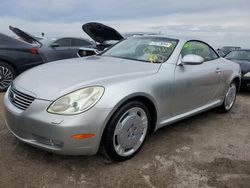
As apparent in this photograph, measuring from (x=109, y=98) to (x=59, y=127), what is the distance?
1.76ft

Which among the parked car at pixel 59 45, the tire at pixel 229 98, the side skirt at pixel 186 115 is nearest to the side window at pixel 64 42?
the parked car at pixel 59 45

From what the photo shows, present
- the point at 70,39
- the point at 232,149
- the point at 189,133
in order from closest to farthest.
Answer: the point at 232,149, the point at 189,133, the point at 70,39

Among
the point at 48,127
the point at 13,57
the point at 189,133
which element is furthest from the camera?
the point at 13,57

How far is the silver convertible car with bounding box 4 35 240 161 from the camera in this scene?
270cm

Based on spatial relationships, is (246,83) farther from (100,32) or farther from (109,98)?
(109,98)

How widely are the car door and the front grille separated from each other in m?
1.73

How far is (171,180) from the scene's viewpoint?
2.85 m

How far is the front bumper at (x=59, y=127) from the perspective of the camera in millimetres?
2639

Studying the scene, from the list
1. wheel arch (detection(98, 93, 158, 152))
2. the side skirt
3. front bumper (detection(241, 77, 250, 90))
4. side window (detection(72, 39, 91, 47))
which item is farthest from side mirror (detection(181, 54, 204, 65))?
side window (detection(72, 39, 91, 47))

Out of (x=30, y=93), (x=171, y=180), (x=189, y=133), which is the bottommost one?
(x=189, y=133)

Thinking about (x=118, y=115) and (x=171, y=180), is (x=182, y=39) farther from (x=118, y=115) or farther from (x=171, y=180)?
(x=171, y=180)

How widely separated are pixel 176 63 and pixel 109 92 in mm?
1297

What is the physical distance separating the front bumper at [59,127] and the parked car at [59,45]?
514 centimetres

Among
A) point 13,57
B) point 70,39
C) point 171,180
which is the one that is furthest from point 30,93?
point 70,39
